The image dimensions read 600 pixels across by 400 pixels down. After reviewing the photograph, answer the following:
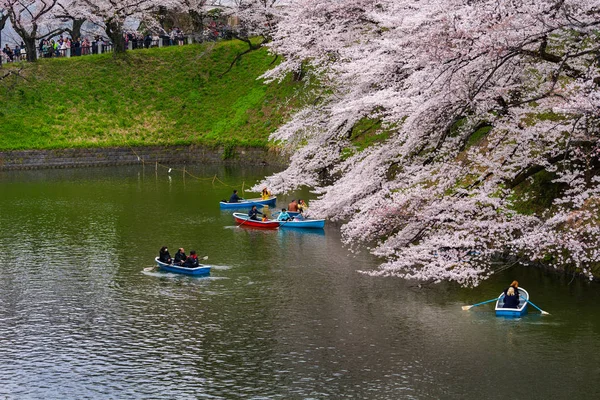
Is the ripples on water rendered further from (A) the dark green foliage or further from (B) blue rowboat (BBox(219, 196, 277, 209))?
(B) blue rowboat (BBox(219, 196, 277, 209))

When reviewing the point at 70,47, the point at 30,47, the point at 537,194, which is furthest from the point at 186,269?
the point at 70,47

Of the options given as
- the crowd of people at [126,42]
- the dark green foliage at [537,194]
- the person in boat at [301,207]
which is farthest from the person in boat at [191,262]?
the crowd of people at [126,42]

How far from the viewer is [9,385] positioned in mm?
18938

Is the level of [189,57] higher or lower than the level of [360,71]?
higher

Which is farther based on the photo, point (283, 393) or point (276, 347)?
point (276, 347)

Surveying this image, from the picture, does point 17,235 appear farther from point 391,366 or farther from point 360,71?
point 391,366

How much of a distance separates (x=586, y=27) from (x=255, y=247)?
1627 centimetres

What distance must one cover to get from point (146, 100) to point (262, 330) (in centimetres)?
4567

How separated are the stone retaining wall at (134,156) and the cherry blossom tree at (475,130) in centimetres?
2832

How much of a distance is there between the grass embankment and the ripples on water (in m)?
26.9

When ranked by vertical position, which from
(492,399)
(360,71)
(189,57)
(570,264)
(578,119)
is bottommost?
(492,399)

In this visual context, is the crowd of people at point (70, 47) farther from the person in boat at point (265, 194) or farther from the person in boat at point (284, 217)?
the person in boat at point (284, 217)

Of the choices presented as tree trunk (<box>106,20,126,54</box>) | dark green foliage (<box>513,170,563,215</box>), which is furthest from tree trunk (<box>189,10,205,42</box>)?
dark green foliage (<box>513,170,563,215</box>)

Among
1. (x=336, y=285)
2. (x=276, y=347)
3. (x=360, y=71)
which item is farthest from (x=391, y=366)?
(x=360, y=71)
